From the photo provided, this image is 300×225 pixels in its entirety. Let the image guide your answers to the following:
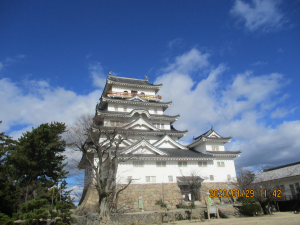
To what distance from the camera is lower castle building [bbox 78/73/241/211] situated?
2367 centimetres

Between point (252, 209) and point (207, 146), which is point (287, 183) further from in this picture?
point (252, 209)

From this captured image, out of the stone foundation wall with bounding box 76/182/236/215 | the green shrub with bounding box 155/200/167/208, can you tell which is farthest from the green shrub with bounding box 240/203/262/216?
the green shrub with bounding box 155/200/167/208

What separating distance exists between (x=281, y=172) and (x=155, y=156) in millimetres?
20746

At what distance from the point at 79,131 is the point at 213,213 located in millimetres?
14197

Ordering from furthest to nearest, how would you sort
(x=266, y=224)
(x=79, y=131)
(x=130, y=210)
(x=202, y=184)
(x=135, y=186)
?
1. (x=202, y=184)
2. (x=135, y=186)
3. (x=130, y=210)
4. (x=79, y=131)
5. (x=266, y=224)

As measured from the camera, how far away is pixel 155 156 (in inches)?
976

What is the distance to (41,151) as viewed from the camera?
25.0 meters

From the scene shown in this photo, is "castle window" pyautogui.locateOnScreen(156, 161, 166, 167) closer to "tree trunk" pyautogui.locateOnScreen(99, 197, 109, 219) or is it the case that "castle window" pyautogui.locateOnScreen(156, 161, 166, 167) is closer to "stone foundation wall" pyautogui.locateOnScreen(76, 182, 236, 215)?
"stone foundation wall" pyautogui.locateOnScreen(76, 182, 236, 215)

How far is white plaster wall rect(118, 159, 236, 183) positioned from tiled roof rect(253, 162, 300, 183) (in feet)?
29.0

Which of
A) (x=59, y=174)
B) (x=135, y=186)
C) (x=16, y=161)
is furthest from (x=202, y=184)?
(x=16, y=161)

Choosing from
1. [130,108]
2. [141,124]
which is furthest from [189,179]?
[130,108]

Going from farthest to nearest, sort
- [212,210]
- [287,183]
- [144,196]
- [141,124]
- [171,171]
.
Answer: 1. [141,124]
2. [287,183]
3. [171,171]
4. [144,196]
5. [212,210]

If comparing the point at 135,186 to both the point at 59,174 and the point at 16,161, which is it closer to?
the point at 59,174

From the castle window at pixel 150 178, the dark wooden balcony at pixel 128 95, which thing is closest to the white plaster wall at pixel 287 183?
the castle window at pixel 150 178
